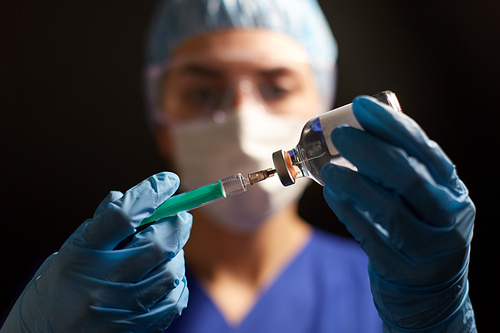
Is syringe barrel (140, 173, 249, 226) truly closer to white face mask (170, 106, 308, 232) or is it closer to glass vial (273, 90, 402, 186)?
glass vial (273, 90, 402, 186)

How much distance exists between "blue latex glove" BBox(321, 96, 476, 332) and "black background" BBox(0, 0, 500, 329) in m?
1.42

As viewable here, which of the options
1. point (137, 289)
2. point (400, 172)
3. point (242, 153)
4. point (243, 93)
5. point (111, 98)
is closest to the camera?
point (400, 172)

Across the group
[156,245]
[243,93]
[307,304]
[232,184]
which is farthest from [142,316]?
[243,93]

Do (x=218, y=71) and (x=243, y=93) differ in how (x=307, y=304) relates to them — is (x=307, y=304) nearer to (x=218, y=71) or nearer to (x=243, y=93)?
(x=243, y=93)

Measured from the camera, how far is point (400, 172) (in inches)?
30.5

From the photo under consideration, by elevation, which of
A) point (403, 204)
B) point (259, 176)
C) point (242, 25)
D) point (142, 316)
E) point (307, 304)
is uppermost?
point (242, 25)

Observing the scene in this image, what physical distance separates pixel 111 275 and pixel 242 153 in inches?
30.1

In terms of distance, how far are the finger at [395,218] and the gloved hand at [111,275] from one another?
1.44 feet

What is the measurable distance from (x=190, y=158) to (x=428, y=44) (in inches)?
59.9

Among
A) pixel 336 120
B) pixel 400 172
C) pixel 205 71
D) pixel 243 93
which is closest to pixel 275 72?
pixel 243 93

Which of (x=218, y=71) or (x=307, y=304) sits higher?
(x=218, y=71)

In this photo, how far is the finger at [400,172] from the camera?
77cm

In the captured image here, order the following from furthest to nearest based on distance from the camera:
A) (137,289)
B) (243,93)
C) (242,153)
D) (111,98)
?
(111,98) < (243,93) < (242,153) < (137,289)

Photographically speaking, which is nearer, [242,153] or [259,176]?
[259,176]
